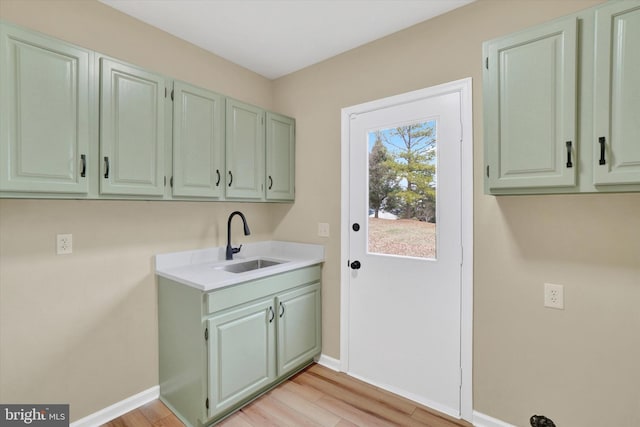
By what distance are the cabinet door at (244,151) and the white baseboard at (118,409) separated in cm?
150

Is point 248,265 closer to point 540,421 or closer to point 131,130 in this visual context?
point 131,130

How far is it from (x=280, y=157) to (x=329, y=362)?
1844 millimetres

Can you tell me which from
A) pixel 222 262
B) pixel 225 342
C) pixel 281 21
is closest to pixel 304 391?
pixel 225 342

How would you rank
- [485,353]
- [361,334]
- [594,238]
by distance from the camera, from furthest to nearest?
[361,334], [485,353], [594,238]

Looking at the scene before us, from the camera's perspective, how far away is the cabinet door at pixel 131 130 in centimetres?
167

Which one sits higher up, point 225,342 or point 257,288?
point 257,288

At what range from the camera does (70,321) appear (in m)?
1.80

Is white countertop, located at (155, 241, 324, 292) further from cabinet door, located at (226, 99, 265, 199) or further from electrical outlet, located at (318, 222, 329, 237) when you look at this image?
cabinet door, located at (226, 99, 265, 199)

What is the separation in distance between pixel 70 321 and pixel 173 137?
4.18 ft

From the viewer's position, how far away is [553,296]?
167cm

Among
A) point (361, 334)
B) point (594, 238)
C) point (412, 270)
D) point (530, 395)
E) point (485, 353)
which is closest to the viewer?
point (594, 238)

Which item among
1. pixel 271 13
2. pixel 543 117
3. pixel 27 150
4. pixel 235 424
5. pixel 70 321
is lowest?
pixel 235 424

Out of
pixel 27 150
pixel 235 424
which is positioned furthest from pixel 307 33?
pixel 235 424

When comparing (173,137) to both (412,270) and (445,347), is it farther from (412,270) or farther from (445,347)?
(445,347)
